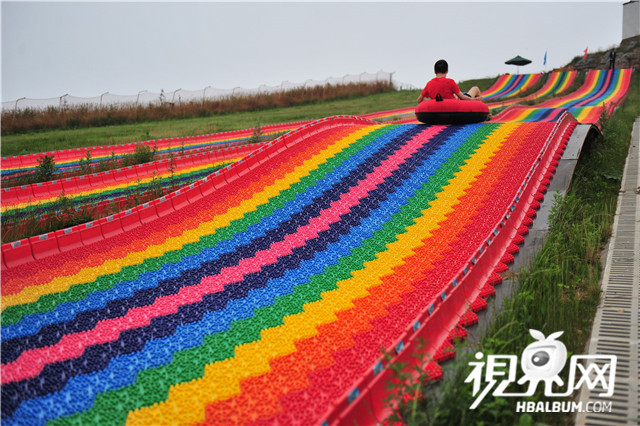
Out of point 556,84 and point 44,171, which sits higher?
point 556,84

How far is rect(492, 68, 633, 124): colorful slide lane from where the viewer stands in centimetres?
935

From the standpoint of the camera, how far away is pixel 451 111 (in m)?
6.18

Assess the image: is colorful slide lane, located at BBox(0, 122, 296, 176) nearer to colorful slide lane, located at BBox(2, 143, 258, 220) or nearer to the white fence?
colorful slide lane, located at BBox(2, 143, 258, 220)

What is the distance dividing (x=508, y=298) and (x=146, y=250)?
2.46m

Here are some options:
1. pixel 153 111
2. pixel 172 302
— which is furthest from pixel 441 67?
pixel 153 111

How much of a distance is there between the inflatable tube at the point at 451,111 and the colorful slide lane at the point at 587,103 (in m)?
1.63

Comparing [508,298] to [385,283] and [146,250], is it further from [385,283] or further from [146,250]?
[146,250]

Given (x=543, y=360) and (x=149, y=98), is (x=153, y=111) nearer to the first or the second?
(x=149, y=98)

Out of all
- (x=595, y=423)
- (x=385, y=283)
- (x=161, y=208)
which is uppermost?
(x=161, y=208)

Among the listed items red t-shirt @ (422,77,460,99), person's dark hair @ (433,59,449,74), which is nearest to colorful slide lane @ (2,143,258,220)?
red t-shirt @ (422,77,460,99)

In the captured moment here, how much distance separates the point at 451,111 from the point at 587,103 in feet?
25.6

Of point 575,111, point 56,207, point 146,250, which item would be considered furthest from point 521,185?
point 575,111

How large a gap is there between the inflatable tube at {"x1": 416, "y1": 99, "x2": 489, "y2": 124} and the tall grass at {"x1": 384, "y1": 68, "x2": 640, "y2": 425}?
1.69 metres

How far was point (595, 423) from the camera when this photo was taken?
1.92 meters
